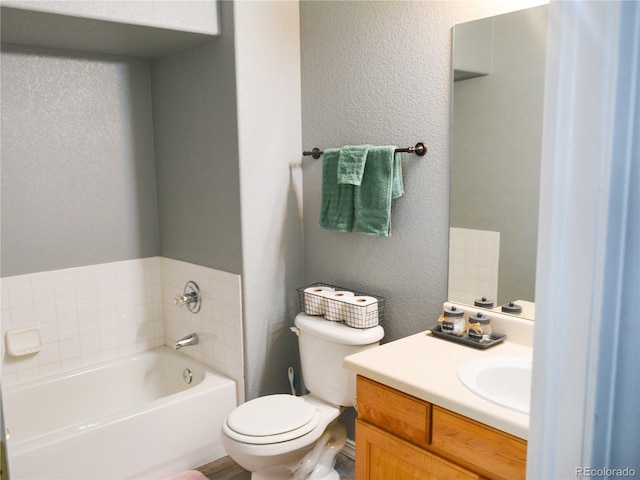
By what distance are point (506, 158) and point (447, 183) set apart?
27 centimetres

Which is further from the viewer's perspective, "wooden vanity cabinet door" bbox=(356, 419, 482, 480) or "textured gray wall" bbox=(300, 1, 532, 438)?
"textured gray wall" bbox=(300, 1, 532, 438)

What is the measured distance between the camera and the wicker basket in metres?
2.33

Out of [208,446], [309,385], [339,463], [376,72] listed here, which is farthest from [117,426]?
[376,72]

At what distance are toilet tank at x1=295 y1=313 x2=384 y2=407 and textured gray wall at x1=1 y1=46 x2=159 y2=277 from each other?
1.21 m

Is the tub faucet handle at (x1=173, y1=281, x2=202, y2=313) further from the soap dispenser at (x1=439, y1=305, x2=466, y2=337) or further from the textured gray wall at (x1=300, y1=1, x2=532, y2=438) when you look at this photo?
the soap dispenser at (x1=439, y1=305, x2=466, y2=337)

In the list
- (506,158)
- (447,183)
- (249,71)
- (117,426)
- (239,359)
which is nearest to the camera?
(506,158)

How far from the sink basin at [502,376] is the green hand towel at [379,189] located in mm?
720

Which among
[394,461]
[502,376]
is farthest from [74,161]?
[502,376]

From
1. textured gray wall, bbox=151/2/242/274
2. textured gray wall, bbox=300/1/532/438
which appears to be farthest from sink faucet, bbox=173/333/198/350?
textured gray wall, bbox=300/1/532/438

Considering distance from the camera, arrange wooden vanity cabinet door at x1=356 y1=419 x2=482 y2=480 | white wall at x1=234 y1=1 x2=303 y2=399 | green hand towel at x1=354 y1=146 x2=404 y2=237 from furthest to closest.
Result: white wall at x1=234 y1=1 x2=303 y2=399, green hand towel at x1=354 y1=146 x2=404 y2=237, wooden vanity cabinet door at x1=356 y1=419 x2=482 y2=480

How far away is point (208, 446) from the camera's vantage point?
104 inches

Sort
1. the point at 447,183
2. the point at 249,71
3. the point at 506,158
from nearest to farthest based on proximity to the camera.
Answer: the point at 506,158, the point at 447,183, the point at 249,71

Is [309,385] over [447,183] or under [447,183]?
under

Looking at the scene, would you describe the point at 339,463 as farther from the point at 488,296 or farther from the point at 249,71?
the point at 249,71
